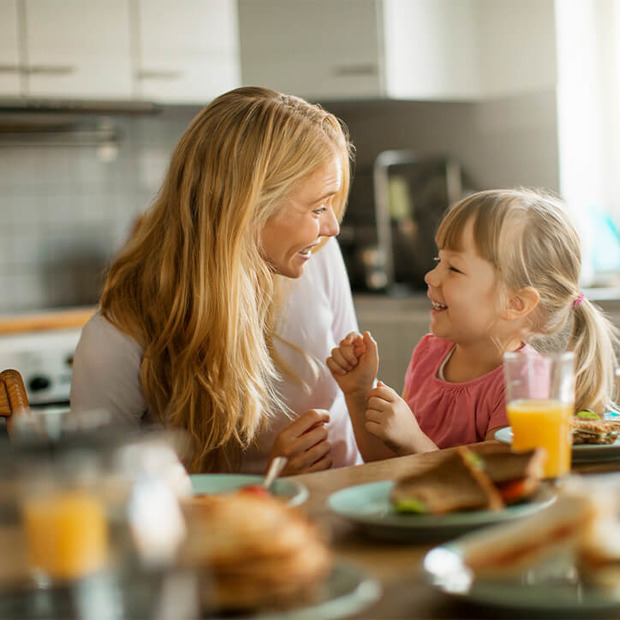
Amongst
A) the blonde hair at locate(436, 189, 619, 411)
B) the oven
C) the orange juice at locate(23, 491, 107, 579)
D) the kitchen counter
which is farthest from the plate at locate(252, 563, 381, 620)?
the kitchen counter

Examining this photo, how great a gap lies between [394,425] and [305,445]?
146 millimetres

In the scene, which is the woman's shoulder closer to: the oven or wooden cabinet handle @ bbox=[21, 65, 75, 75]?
the oven

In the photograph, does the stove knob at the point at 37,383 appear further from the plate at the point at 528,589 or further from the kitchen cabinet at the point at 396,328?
the plate at the point at 528,589

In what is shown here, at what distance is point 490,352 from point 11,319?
6.79 feet

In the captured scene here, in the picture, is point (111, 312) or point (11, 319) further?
point (11, 319)

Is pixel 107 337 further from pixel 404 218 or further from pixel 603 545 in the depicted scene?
pixel 404 218

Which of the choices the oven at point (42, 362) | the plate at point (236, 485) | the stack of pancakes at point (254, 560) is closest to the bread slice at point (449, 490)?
the plate at point (236, 485)

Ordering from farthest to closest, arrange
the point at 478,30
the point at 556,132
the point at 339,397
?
the point at 478,30, the point at 556,132, the point at 339,397

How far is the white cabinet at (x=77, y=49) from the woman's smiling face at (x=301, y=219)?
214 cm

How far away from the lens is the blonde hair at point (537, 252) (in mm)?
1696

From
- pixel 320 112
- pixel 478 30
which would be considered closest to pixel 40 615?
pixel 320 112

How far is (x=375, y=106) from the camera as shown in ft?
14.2

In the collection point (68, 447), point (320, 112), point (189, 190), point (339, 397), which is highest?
point (320, 112)

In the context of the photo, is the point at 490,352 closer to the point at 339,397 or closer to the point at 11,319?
the point at 339,397
